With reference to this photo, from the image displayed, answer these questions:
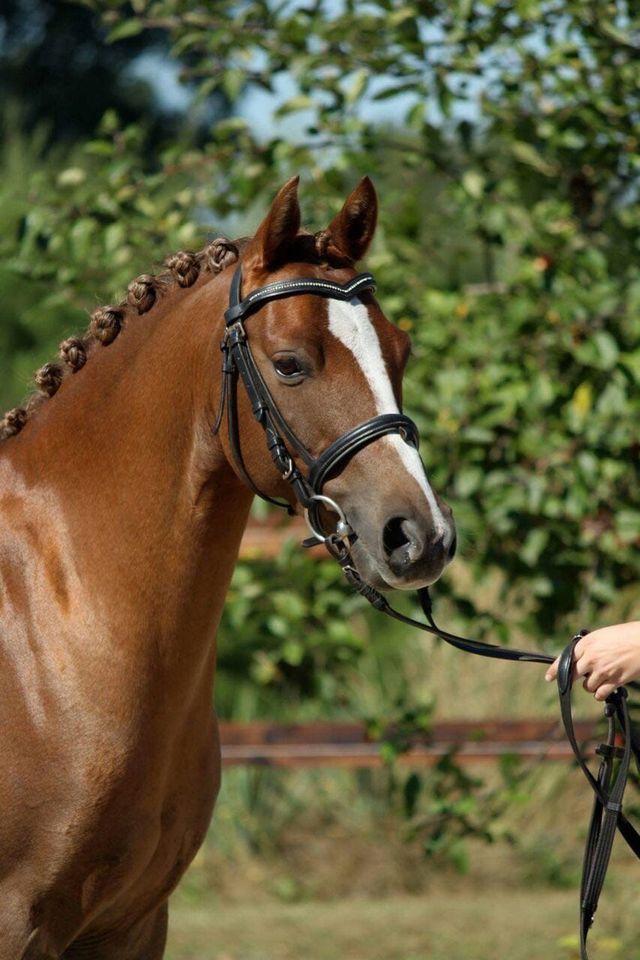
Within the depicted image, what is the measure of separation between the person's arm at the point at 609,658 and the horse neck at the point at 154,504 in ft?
2.46

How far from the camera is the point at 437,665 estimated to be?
6.24 metres

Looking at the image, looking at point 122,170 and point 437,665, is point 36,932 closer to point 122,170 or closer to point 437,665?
point 122,170

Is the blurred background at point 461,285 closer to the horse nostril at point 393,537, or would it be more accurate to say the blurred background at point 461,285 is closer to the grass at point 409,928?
the grass at point 409,928

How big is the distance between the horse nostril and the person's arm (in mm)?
403

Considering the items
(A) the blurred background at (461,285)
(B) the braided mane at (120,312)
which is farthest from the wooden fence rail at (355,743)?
(B) the braided mane at (120,312)

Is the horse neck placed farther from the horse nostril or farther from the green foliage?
the green foliage

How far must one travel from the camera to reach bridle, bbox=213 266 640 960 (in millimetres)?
2277

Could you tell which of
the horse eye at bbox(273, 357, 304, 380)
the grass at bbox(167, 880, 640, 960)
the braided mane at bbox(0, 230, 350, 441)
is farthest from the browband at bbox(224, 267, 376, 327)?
the grass at bbox(167, 880, 640, 960)

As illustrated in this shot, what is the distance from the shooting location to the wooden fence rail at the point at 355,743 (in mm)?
4941

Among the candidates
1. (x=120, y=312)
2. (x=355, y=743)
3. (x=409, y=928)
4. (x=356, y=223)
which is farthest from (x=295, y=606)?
(x=356, y=223)

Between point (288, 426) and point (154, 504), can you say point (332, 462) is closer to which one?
point (288, 426)

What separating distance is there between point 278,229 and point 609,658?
3.34 ft

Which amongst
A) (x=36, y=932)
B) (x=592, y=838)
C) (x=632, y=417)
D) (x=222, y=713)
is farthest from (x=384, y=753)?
(x=222, y=713)

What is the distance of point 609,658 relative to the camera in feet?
7.36
